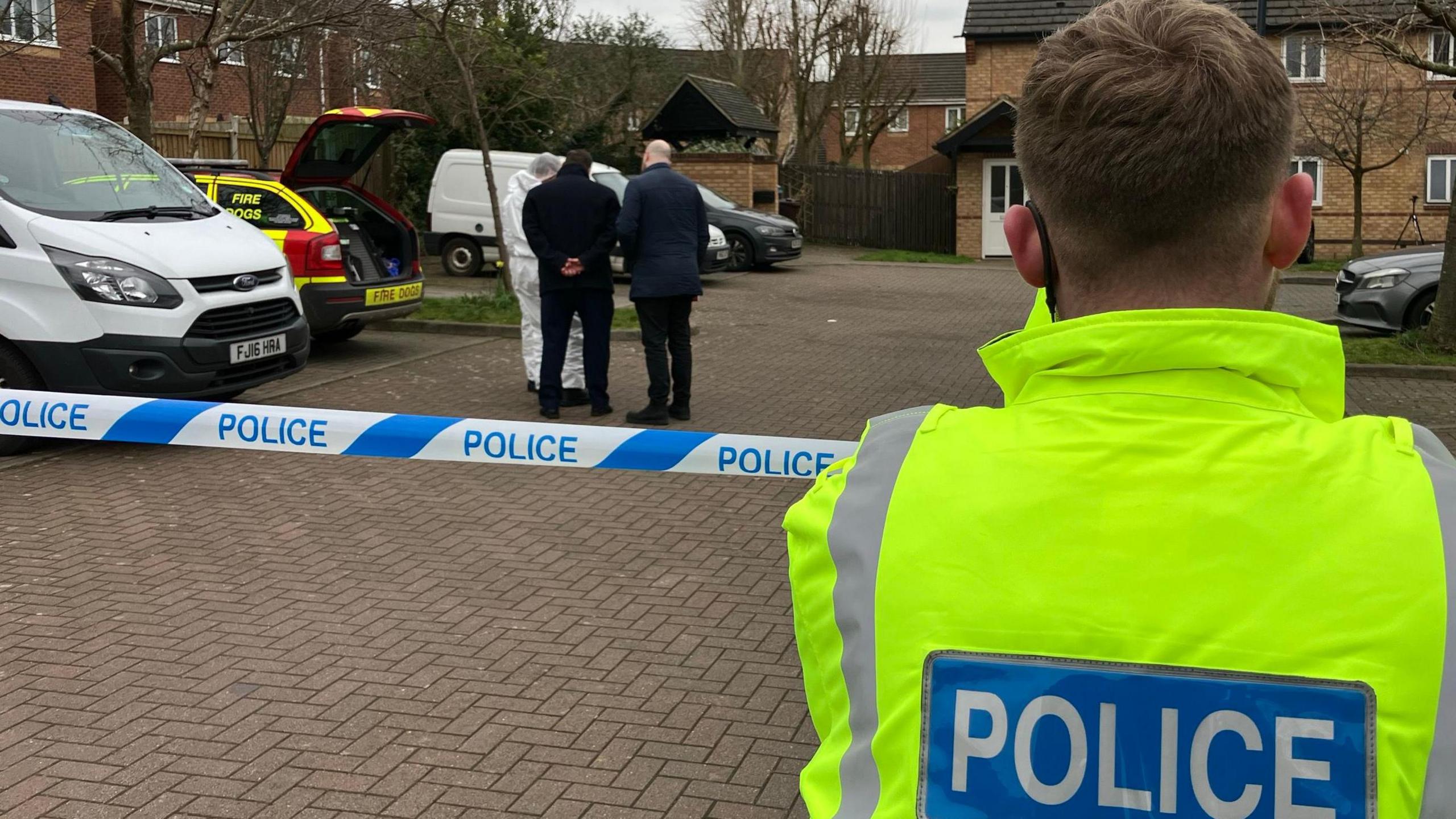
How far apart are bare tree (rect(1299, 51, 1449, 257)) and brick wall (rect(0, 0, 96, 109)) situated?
2086 centimetres

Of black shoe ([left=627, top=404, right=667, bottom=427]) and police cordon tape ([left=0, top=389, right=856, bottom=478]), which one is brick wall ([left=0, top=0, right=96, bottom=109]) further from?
police cordon tape ([left=0, top=389, right=856, bottom=478])

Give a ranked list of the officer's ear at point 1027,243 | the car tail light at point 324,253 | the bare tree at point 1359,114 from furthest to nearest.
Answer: the bare tree at point 1359,114 < the car tail light at point 324,253 < the officer's ear at point 1027,243

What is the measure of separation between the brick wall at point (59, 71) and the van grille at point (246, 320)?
14.4 metres

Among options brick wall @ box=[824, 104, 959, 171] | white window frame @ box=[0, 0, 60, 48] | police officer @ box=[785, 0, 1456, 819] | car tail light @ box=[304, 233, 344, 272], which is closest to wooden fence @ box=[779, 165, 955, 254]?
white window frame @ box=[0, 0, 60, 48]

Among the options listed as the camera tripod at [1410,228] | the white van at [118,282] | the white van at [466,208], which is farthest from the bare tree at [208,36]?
the camera tripod at [1410,228]

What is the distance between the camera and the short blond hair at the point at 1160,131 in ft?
4.49

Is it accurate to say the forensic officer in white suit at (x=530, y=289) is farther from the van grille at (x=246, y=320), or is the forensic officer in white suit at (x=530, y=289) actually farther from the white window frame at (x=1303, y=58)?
the white window frame at (x=1303, y=58)

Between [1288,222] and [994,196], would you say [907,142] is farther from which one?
Result: [1288,222]

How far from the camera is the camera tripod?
30344 mm

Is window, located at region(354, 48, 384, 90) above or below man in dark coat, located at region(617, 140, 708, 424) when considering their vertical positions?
above

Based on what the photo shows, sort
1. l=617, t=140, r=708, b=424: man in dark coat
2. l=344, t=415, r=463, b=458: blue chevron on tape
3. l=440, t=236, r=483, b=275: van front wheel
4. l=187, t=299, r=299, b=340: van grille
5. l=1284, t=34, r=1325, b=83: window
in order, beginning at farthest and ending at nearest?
l=1284, t=34, r=1325, b=83: window, l=440, t=236, r=483, b=275: van front wheel, l=617, t=140, r=708, b=424: man in dark coat, l=187, t=299, r=299, b=340: van grille, l=344, t=415, r=463, b=458: blue chevron on tape

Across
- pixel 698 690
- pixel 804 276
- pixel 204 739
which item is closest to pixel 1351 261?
pixel 804 276

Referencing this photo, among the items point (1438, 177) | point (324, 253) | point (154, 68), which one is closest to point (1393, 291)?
point (324, 253)

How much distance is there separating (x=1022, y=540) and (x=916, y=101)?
57.0m
